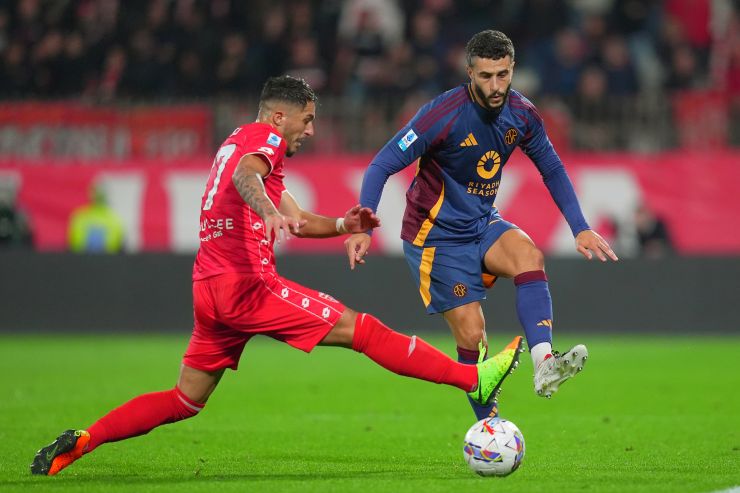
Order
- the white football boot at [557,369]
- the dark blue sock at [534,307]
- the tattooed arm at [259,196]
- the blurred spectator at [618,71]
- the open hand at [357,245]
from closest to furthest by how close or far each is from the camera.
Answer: the tattooed arm at [259,196], the white football boot at [557,369], the open hand at [357,245], the dark blue sock at [534,307], the blurred spectator at [618,71]

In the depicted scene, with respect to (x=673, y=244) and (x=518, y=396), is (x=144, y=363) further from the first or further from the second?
(x=673, y=244)

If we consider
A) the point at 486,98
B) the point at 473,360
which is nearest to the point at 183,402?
the point at 473,360

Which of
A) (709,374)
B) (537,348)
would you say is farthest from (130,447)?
(709,374)

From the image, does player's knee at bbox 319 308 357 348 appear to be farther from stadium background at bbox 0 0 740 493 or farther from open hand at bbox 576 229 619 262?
stadium background at bbox 0 0 740 493

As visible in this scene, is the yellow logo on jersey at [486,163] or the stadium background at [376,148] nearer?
the yellow logo on jersey at [486,163]

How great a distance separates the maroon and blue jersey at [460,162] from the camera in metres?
6.83

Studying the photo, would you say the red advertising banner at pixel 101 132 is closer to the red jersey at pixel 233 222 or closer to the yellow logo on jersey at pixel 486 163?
the yellow logo on jersey at pixel 486 163

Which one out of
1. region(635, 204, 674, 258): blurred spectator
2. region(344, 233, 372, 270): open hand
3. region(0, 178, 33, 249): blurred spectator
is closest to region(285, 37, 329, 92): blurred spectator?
region(0, 178, 33, 249): blurred spectator

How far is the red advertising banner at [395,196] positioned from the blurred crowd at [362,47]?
2.53ft

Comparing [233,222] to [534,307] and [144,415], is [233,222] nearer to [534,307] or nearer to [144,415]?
[144,415]

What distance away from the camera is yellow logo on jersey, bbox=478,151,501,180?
276 inches

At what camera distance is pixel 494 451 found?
19.9ft

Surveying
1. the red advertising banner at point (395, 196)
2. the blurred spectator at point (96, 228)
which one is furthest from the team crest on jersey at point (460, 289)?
the blurred spectator at point (96, 228)

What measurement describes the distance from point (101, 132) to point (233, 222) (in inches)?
416
